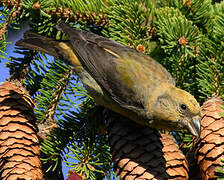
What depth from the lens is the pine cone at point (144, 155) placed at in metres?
1.92

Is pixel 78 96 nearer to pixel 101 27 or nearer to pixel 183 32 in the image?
pixel 101 27

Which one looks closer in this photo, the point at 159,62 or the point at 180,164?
the point at 180,164

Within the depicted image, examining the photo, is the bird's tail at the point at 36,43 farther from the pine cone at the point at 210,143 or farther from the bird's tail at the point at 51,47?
the pine cone at the point at 210,143

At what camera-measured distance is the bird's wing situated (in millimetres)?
2469

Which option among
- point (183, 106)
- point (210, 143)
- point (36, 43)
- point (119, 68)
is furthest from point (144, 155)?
point (36, 43)

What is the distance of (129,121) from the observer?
2.30 m

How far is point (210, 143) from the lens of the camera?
1967 mm

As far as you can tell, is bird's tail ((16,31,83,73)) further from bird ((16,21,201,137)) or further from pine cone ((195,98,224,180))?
pine cone ((195,98,224,180))

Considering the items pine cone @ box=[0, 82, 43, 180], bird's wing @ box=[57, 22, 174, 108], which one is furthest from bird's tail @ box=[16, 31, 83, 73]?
pine cone @ box=[0, 82, 43, 180]

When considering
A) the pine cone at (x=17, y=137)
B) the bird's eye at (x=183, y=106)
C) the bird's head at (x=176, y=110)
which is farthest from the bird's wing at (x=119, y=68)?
the pine cone at (x=17, y=137)

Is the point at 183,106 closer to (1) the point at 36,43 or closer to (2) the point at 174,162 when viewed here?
(2) the point at 174,162

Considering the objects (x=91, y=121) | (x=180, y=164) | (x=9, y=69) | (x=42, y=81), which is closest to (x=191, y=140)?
(x=180, y=164)

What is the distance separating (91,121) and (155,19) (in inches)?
36.6

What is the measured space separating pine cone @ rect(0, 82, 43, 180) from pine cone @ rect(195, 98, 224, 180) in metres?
0.95
